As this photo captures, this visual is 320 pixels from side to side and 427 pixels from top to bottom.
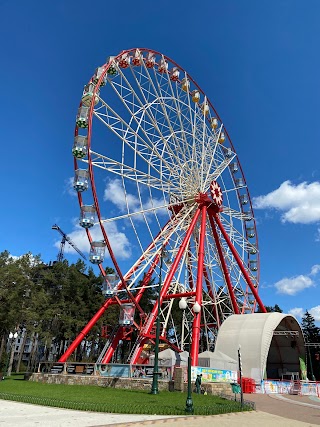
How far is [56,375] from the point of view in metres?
26.0

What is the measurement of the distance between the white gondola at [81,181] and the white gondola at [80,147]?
1028mm

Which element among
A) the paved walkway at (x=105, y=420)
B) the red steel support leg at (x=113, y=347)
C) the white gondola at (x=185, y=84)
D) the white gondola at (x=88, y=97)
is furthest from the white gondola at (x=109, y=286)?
the white gondola at (x=185, y=84)

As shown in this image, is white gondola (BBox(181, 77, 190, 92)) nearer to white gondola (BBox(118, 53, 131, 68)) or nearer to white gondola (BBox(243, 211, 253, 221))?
white gondola (BBox(118, 53, 131, 68))

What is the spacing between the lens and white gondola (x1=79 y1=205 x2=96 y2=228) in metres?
26.9

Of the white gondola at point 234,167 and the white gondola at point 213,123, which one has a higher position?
the white gondola at point 213,123

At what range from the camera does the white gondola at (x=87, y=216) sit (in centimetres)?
2689

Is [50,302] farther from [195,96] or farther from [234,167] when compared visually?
[195,96]

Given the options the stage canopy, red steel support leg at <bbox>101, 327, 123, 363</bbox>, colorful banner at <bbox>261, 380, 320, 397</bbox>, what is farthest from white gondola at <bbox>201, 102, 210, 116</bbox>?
colorful banner at <bbox>261, 380, 320, 397</bbox>

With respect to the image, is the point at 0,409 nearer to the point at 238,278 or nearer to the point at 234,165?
the point at 238,278

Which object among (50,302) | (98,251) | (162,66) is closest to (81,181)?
(98,251)

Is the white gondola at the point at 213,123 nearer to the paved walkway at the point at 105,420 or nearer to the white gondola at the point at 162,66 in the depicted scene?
the white gondola at the point at 162,66

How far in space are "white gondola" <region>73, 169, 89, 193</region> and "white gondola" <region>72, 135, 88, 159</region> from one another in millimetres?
1028

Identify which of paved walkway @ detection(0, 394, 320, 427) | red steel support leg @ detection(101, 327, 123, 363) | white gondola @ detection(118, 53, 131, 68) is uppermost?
white gondola @ detection(118, 53, 131, 68)

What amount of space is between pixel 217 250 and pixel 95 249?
1597 centimetres
